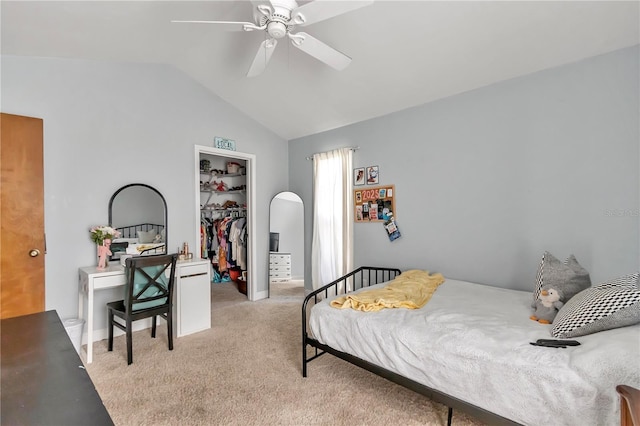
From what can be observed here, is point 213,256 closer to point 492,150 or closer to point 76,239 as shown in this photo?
point 76,239

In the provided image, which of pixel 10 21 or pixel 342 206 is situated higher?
pixel 10 21

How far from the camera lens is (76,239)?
2.95 meters

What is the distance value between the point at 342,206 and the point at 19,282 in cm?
320

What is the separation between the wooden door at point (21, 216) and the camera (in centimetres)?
243

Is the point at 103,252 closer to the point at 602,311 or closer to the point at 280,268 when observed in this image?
the point at 280,268

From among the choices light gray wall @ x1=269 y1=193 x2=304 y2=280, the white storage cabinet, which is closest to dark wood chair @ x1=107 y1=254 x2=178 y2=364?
the white storage cabinet

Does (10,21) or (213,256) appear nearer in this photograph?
(10,21)

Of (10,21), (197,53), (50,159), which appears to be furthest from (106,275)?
(197,53)

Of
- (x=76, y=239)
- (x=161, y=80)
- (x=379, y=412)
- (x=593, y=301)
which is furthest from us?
(x=161, y=80)

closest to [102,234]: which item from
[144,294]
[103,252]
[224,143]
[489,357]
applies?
[103,252]

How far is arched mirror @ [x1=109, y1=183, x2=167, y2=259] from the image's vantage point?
319 cm

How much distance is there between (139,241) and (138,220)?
9.2 inches

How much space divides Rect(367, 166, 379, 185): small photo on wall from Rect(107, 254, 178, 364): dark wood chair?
7.57ft

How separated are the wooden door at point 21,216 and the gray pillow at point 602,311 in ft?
12.4
